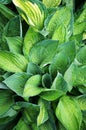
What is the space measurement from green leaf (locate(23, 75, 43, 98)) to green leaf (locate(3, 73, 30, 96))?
0.02m

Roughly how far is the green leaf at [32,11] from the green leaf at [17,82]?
0.55ft

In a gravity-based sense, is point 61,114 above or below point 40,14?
below

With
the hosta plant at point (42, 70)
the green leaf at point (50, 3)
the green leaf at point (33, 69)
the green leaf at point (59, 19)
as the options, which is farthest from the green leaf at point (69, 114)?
the green leaf at point (50, 3)

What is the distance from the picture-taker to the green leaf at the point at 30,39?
2.61 feet

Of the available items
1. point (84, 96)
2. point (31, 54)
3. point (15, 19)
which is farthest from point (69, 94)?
point (15, 19)

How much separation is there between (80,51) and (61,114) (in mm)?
179

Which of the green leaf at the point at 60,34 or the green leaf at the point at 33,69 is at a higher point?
the green leaf at the point at 60,34

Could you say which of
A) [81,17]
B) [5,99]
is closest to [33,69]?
[5,99]

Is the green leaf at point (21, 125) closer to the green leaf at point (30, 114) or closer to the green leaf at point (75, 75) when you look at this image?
the green leaf at point (30, 114)

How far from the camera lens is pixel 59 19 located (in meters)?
0.84

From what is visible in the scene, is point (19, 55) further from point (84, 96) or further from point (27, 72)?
point (84, 96)

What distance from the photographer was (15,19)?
85 cm

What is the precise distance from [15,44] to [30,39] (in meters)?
0.05

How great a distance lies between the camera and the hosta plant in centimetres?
76
